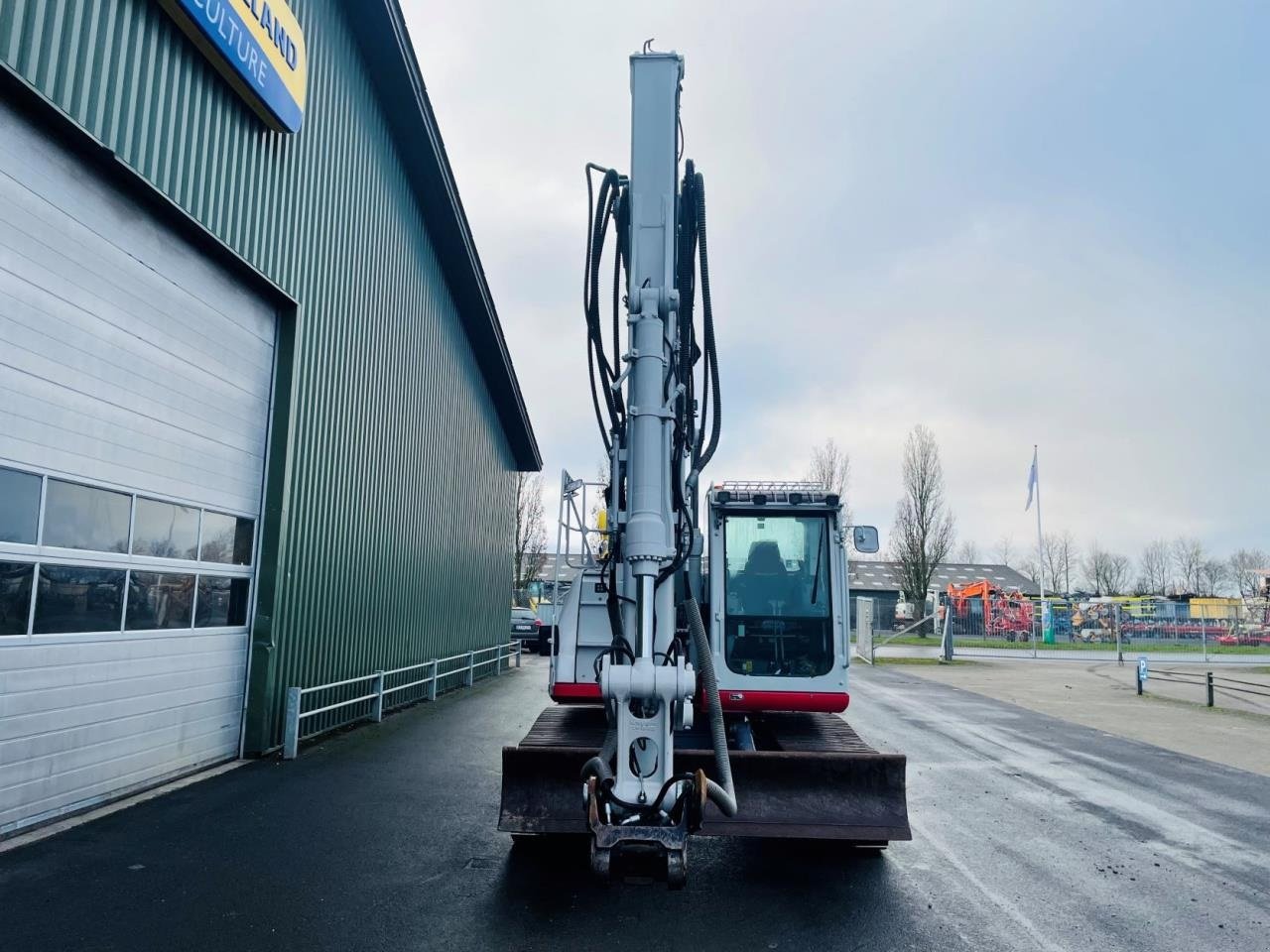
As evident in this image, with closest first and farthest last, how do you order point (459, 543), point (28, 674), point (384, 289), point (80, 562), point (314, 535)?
point (28, 674), point (80, 562), point (314, 535), point (384, 289), point (459, 543)

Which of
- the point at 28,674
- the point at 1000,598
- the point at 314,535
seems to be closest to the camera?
the point at 28,674

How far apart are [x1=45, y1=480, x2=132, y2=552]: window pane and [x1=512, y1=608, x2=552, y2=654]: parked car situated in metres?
24.4

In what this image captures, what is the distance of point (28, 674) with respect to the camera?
6.25 m

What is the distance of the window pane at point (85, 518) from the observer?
654 centimetres

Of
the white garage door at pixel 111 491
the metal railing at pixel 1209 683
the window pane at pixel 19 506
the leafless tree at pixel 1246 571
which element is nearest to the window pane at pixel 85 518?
the white garage door at pixel 111 491

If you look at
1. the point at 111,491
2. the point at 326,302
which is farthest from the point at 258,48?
the point at 111,491

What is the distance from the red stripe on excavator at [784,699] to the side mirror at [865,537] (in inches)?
48.3

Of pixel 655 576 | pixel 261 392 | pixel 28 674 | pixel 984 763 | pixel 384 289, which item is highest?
pixel 384 289

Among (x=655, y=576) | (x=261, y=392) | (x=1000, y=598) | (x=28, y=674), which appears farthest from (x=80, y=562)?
(x=1000, y=598)

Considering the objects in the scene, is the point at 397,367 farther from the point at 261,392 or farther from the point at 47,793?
the point at 47,793

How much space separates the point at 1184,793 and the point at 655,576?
7.65 metres

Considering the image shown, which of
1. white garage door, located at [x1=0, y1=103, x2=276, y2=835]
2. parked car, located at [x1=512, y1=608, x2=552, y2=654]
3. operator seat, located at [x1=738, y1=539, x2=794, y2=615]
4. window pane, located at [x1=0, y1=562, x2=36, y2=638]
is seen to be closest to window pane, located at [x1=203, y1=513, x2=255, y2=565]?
white garage door, located at [x1=0, y1=103, x2=276, y2=835]

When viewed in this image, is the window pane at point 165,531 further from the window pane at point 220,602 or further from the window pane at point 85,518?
the window pane at point 220,602

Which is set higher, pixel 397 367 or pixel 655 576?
pixel 397 367
